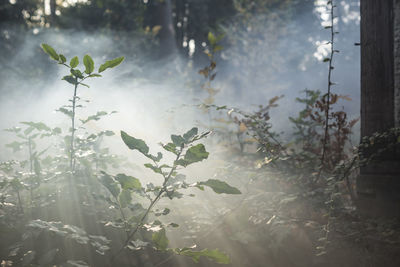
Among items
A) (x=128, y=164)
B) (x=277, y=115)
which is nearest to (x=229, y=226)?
(x=128, y=164)

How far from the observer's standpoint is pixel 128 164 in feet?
6.63

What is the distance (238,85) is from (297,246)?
1308cm

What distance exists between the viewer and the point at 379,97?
6.87 ft

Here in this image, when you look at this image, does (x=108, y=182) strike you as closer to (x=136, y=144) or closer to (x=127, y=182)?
(x=127, y=182)

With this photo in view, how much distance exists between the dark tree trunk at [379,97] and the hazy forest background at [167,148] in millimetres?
151

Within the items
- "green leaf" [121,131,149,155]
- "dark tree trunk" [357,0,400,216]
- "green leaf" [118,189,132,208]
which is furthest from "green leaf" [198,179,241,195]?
"dark tree trunk" [357,0,400,216]

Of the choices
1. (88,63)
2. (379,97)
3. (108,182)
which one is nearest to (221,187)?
(108,182)

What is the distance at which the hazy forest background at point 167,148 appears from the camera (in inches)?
56.4

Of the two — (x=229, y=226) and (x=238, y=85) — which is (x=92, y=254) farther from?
(x=238, y=85)

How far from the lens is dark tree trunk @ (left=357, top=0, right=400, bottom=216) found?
2.01 m

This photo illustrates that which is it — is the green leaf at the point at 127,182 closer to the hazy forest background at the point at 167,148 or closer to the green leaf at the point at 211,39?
the hazy forest background at the point at 167,148

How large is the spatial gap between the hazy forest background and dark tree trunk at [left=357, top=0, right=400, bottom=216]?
0.49 feet

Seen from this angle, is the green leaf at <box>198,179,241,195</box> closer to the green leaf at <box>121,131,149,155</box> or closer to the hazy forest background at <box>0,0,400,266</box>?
the hazy forest background at <box>0,0,400,266</box>

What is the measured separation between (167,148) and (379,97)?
5.28ft
